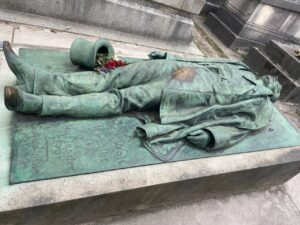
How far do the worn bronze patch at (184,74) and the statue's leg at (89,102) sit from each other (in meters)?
0.17

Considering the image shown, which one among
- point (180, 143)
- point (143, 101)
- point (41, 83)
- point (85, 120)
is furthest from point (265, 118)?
point (41, 83)

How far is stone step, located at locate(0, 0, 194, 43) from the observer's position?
4.04 m

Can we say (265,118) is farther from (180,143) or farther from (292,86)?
(292,86)

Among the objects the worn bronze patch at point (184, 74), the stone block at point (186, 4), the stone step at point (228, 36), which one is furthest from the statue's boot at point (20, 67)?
the stone step at point (228, 36)

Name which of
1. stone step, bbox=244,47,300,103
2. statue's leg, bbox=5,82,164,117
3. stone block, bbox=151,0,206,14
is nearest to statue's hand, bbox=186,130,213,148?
statue's leg, bbox=5,82,164,117

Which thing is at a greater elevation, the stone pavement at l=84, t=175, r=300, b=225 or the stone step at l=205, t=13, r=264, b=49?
the stone step at l=205, t=13, r=264, b=49

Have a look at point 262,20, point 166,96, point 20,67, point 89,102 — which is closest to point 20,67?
point 20,67

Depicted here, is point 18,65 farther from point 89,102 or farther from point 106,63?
point 106,63

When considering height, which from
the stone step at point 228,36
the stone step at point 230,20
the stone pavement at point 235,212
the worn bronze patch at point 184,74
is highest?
the worn bronze patch at point 184,74

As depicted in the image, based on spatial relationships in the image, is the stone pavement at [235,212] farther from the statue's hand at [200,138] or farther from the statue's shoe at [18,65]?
the statue's shoe at [18,65]

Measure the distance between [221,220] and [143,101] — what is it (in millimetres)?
1537

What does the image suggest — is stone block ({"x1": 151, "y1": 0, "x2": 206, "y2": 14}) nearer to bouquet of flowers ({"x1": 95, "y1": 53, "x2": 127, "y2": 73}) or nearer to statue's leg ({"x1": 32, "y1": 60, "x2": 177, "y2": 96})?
bouquet of flowers ({"x1": 95, "y1": 53, "x2": 127, "y2": 73})

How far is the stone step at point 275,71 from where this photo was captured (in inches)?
220

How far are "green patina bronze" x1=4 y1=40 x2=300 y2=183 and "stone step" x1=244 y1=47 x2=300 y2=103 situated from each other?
2683 millimetres
